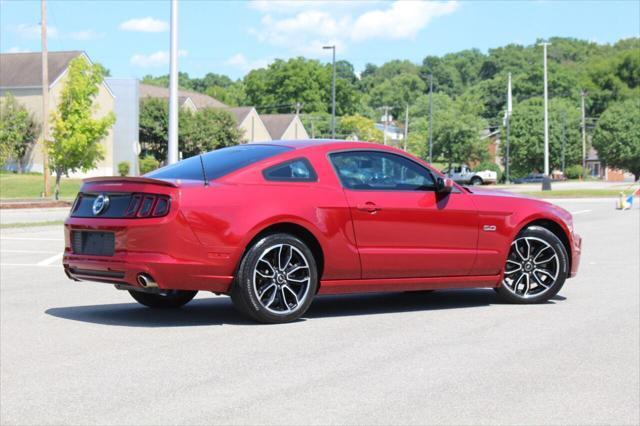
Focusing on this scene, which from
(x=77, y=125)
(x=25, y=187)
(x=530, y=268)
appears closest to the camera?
(x=530, y=268)

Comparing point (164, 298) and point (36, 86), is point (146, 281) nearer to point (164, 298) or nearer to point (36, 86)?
point (164, 298)

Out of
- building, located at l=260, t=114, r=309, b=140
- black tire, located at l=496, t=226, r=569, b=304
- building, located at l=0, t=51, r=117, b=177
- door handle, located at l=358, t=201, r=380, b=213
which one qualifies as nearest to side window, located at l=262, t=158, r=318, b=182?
door handle, located at l=358, t=201, r=380, b=213

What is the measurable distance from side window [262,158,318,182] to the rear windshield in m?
0.16

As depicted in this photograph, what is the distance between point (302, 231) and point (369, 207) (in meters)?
0.65

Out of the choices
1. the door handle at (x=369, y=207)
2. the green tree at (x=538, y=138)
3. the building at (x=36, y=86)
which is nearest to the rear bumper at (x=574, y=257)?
the door handle at (x=369, y=207)

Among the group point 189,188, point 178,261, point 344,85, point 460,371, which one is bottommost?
point 460,371

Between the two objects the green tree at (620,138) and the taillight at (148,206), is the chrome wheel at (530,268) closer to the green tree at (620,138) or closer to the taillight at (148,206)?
the taillight at (148,206)

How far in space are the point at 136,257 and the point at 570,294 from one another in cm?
505

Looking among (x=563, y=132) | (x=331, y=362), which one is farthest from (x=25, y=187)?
(x=563, y=132)

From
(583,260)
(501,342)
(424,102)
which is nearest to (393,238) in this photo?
(501,342)

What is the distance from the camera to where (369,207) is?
8195 millimetres

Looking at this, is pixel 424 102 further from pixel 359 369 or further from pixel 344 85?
pixel 359 369

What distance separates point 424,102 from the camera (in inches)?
6816

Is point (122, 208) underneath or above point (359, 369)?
above
